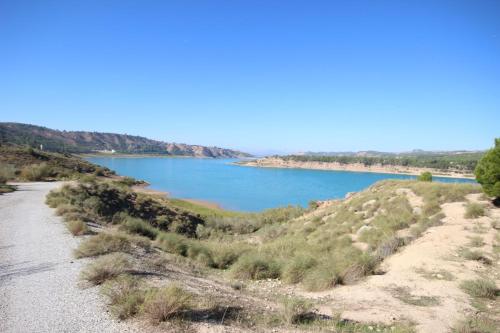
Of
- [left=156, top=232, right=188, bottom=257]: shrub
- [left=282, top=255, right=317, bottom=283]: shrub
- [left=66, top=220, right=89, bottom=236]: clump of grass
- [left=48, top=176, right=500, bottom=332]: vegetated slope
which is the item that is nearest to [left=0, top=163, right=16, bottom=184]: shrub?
[left=48, top=176, right=500, bottom=332]: vegetated slope

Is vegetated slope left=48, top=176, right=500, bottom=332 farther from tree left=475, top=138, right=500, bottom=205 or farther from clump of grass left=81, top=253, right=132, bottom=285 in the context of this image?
tree left=475, top=138, right=500, bottom=205

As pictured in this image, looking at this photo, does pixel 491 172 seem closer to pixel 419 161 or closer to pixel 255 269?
pixel 255 269

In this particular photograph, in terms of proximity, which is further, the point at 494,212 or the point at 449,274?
the point at 494,212

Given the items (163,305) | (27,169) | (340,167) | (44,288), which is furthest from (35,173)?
(340,167)

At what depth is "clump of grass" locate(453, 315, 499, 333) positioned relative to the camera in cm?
469

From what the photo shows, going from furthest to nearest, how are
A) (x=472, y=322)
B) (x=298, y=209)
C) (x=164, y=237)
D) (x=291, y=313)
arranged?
(x=298, y=209)
(x=164, y=237)
(x=472, y=322)
(x=291, y=313)

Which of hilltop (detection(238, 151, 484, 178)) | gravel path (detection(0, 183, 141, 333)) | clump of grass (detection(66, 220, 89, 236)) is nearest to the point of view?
gravel path (detection(0, 183, 141, 333))

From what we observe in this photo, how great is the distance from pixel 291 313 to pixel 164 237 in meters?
7.10

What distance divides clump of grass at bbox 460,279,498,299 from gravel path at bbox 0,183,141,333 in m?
6.88

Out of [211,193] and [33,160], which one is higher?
[33,160]

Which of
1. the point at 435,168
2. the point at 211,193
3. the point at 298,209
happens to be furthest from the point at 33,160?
the point at 435,168

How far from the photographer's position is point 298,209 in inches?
1067

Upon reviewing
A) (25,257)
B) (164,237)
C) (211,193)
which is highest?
(25,257)

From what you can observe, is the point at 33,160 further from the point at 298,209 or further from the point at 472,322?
the point at 472,322
